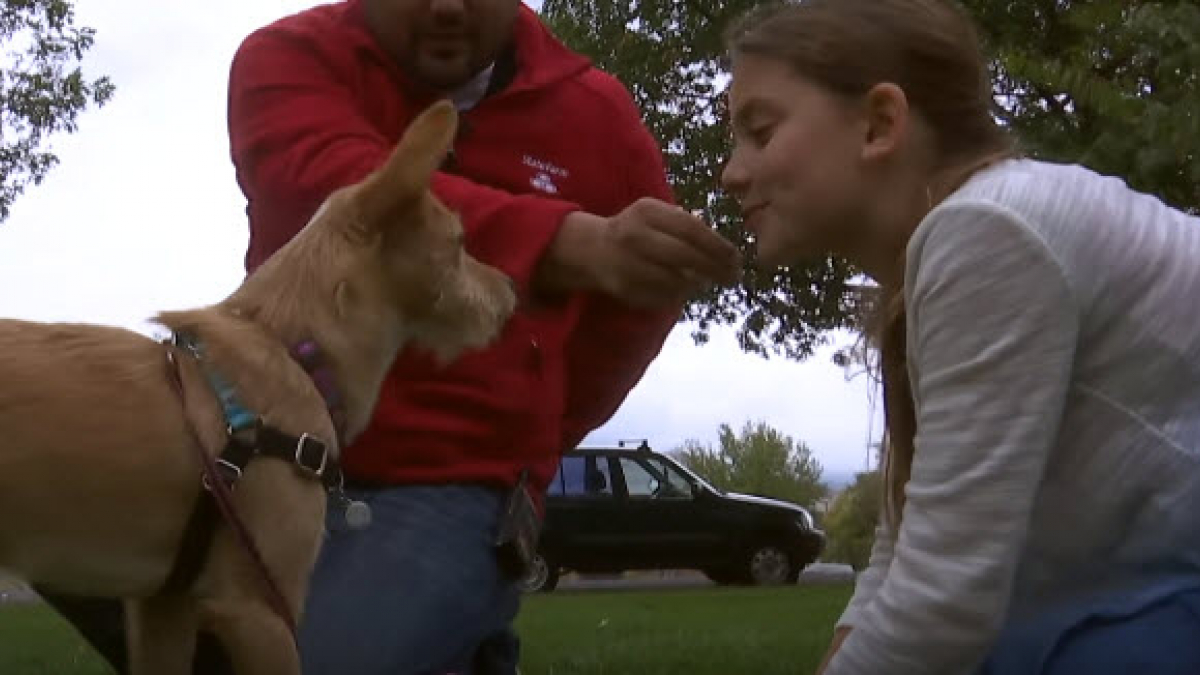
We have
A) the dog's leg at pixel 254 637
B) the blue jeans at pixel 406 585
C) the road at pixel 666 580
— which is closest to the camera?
the dog's leg at pixel 254 637

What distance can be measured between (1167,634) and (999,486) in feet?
1.18

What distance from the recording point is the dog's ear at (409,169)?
11.6 feet

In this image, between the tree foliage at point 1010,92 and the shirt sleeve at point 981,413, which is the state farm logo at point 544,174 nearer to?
the tree foliage at point 1010,92

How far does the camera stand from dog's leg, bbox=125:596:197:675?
3543 mm

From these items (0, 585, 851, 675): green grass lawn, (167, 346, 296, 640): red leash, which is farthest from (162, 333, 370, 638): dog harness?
(0, 585, 851, 675): green grass lawn

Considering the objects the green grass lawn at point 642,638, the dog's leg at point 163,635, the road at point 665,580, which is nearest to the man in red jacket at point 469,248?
the dog's leg at point 163,635

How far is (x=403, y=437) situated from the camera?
4.04m

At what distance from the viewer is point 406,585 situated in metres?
3.87

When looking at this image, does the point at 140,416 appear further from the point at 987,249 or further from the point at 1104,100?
the point at 1104,100

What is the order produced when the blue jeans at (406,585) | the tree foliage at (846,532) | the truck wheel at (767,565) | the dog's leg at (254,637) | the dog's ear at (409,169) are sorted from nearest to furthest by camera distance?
the dog's leg at (254,637), the dog's ear at (409,169), the blue jeans at (406,585), the truck wheel at (767,565), the tree foliage at (846,532)

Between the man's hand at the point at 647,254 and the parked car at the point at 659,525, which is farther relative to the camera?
the parked car at the point at 659,525

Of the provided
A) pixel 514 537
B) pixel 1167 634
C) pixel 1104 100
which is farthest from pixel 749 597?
pixel 1167 634

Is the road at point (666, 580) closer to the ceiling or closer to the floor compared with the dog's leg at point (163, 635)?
closer to the floor

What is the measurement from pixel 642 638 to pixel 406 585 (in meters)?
10.0
